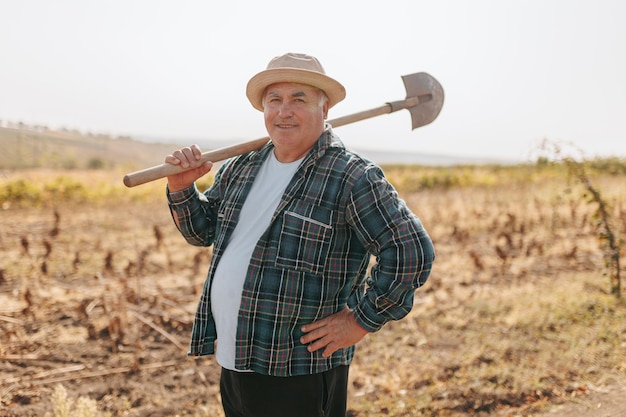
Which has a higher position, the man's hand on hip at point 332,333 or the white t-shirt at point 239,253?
the white t-shirt at point 239,253

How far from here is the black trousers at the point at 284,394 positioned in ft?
5.91

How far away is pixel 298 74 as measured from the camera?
5.86 ft

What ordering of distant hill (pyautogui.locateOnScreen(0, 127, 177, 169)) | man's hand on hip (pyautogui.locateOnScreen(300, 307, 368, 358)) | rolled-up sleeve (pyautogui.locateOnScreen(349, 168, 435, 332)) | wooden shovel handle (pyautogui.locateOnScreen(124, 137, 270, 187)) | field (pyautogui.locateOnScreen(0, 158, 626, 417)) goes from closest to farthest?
rolled-up sleeve (pyautogui.locateOnScreen(349, 168, 435, 332)) → man's hand on hip (pyautogui.locateOnScreen(300, 307, 368, 358)) → wooden shovel handle (pyautogui.locateOnScreen(124, 137, 270, 187)) → field (pyautogui.locateOnScreen(0, 158, 626, 417)) → distant hill (pyautogui.locateOnScreen(0, 127, 177, 169))

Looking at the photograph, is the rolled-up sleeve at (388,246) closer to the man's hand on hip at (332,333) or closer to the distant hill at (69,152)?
the man's hand on hip at (332,333)

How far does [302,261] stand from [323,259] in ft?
0.23

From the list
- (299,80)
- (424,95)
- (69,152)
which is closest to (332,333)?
(299,80)

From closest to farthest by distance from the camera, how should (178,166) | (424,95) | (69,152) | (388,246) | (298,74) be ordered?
(388,246) < (298,74) < (178,166) < (424,95) < (69,152)

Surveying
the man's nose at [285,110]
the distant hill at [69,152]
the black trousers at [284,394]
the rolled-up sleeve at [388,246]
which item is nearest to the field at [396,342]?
the black trousers at [284,394]

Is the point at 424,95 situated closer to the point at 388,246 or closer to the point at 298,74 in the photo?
the point at 298,74

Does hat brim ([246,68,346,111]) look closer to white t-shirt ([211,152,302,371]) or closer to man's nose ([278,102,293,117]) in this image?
man's nose ([278,102,293,117])

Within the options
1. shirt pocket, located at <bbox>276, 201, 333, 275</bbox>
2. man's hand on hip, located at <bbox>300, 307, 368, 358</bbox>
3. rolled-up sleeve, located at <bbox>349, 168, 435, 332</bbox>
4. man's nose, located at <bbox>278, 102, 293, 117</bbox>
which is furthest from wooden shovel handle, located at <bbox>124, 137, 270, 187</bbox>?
man's hand on hip, located at <bbox>300, 307, 368, 358</bbox>

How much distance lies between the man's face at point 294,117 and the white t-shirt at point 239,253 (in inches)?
3.1

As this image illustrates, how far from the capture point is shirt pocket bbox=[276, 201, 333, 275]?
171 cm

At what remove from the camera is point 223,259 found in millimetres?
1874
